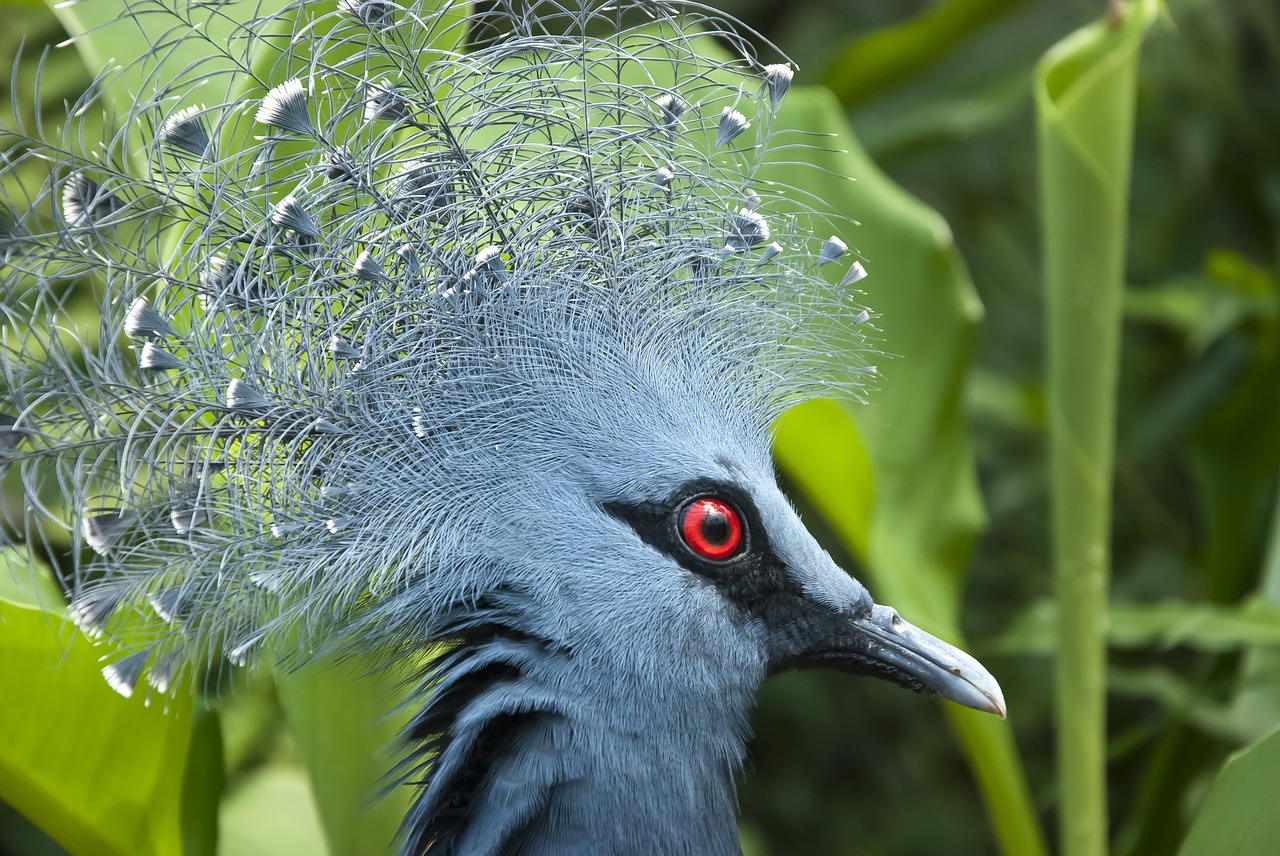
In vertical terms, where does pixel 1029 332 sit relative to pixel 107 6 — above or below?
below

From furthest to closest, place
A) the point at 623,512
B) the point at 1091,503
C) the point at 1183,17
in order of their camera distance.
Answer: the point at 1183,17, the point at 1091,503, the point at 623,512

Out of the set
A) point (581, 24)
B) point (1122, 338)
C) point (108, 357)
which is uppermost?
point (581, 24)

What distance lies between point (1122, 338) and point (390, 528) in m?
2.07

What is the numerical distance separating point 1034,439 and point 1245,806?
160 centimetres

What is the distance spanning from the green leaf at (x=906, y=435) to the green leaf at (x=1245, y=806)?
35 centimetres

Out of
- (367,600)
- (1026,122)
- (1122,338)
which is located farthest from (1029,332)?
(367,600)

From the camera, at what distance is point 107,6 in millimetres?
1208

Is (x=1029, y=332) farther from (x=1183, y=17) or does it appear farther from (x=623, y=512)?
(x=623, y=512)

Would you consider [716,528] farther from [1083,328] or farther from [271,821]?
[271,821]

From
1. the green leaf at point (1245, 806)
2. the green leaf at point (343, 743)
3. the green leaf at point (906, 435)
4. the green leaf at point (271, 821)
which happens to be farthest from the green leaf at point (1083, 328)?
the green leaf at point (271, 821)

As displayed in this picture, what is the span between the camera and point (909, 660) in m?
0.98

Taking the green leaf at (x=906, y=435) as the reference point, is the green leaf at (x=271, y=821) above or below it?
below

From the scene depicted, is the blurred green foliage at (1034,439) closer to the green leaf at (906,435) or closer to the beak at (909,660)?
the green leaf at (906,435)

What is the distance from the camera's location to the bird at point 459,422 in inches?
33.4
